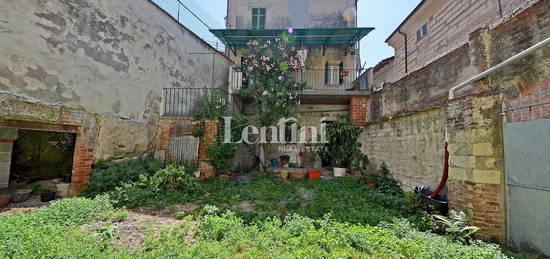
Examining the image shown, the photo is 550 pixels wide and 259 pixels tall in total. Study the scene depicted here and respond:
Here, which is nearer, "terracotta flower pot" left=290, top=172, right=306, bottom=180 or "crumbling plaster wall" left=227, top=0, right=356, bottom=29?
"terracotta flower pot" left=290, top=172, right=306, bottom=180

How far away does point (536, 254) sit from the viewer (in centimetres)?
239

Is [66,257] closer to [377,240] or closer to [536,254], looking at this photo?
[377,240]

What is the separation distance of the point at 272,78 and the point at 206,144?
3.35 m

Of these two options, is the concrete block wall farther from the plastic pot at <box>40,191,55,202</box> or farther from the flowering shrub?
the flowering shrub

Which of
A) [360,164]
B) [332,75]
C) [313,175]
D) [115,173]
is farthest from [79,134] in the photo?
[332,75]

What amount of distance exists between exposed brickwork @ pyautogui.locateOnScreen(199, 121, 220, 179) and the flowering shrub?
183 cm

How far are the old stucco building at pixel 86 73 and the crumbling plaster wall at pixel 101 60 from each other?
0.04 ft

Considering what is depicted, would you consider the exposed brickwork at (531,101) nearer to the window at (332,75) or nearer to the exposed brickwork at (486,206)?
the exposed brickwork at (486,206)

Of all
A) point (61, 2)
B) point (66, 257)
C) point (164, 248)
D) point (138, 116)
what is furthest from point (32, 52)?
point (164, 248)

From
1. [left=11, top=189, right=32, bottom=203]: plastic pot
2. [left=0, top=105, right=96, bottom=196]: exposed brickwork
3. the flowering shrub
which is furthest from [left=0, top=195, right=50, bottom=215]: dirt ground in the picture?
the flowering shrub

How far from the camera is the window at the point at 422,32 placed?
786cm

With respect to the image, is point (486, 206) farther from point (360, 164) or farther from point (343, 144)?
point (343, 144)

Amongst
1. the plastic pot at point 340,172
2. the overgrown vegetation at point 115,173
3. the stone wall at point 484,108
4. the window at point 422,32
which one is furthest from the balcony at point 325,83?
the overgrown vegetation at point 115,173

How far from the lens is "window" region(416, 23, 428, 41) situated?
7.86 meters
